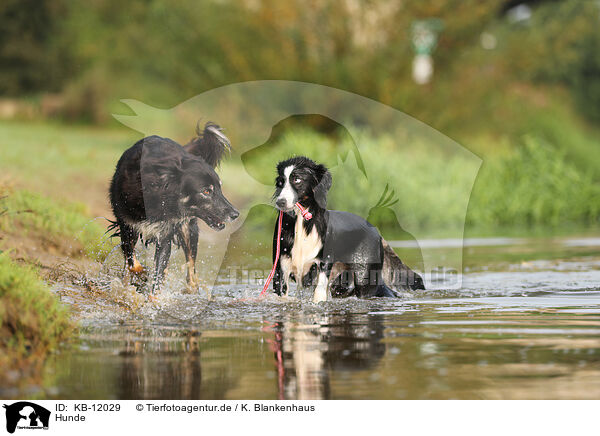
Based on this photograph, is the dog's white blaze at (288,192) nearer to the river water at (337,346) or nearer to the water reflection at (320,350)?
the river water at (337,346)

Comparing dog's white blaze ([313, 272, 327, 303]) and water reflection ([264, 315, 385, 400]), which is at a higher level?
dog's white blaze ([313, 272, 327, 303])

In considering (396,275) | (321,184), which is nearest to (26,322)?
(321,184)

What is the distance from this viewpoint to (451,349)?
18.9ft

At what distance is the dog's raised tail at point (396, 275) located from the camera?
343 inches

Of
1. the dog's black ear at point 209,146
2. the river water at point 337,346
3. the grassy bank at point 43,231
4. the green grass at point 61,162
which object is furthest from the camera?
the green grass at point 61,162

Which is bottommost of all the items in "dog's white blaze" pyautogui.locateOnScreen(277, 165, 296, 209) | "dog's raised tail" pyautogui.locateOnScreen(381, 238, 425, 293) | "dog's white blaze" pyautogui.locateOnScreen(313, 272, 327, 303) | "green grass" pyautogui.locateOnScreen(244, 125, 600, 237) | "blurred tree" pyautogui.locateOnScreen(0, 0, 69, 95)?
"dog's white blaze" pyautogui.locateOnScreen(313, 272, 327, 303)

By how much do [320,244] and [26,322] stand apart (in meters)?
2.62

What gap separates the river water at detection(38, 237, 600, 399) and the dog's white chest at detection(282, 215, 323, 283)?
309 millimetres

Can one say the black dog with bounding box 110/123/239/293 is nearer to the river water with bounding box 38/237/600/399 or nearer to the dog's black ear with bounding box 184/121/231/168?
the dog's black ear with bounding box 184/121/231/168

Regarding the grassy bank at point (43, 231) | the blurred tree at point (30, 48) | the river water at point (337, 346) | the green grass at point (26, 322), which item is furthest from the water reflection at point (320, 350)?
the blurred tree at point (30, 48)

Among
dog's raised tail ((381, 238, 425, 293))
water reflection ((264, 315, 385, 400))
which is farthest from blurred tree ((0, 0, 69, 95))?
water reflection ((264, 315, 385, 400))

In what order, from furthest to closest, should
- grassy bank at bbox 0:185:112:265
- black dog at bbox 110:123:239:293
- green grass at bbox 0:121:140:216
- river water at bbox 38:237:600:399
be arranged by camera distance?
green grass at bbox 0:121:140:216, grassy bank at bbox 0:185:112:265, black dog at bbox 110:123:239:293, river water at bbox 38:237:600:399

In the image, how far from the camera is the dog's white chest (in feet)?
25.1
